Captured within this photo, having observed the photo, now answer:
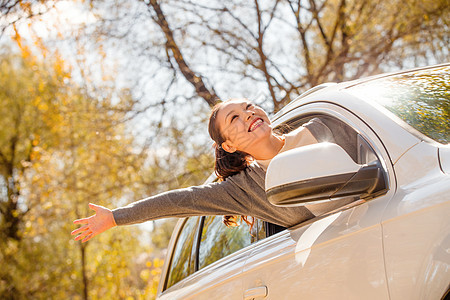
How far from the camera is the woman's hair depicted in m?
2.73

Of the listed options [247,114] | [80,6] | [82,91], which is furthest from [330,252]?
[82,91]

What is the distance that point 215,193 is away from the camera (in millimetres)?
2492

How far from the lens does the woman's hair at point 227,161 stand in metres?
2.73

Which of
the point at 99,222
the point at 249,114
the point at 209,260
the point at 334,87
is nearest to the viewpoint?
the point at 99,222

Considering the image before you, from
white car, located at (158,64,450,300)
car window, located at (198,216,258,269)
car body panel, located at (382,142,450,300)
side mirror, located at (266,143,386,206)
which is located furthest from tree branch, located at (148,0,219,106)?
car body panel, located at (382,142,450,300)

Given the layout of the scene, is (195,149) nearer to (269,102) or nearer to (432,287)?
(269,102)

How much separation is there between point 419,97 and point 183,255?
1.87 m

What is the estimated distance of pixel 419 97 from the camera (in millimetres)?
2250

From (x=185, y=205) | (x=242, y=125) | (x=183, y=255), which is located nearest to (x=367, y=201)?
(x=185, y=205)

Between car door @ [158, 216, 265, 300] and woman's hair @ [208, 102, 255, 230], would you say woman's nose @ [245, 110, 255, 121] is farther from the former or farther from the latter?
car door @ [158, 216, 265, 300]

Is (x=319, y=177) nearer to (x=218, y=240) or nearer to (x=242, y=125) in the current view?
(x=242, y=125)

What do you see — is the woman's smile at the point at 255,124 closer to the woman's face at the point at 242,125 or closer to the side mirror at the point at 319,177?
the woman's face at the point at 242,125

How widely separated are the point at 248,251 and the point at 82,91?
6029mm

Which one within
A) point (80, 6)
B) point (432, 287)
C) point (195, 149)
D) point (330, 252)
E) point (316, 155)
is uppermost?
point (80, 6)
